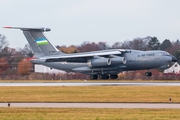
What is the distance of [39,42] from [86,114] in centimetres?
3932

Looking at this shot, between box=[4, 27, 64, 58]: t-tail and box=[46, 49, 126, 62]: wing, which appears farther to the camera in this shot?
box=[4, 27, 64, 58]: t-tail

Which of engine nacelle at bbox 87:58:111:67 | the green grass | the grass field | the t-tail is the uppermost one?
the t-tail

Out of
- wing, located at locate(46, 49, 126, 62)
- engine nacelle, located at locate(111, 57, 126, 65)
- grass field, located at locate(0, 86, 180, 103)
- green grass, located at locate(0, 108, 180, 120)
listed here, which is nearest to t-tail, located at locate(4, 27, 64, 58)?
wing, located at locate(46, 49, 126, 62)

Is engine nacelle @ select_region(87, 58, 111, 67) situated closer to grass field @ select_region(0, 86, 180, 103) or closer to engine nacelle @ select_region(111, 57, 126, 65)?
engine nacelle @ select_region(111, 57, 126, 65)

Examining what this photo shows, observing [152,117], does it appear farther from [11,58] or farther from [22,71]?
[11,58]

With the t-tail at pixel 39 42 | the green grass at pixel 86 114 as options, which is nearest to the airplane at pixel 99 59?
the t-tail at pixel 39 42

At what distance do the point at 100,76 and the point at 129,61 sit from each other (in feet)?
14.9

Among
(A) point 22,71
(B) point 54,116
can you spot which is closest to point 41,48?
(A) point 22,71

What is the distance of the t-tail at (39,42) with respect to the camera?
185 ft

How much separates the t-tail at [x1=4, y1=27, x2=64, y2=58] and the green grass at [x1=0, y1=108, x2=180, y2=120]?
35896 mm

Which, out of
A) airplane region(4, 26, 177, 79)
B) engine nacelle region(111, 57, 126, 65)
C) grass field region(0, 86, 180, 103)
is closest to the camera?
grass field region(0, 86, 180, 103)

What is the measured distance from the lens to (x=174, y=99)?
84.6 ft

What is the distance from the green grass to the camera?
1716cm

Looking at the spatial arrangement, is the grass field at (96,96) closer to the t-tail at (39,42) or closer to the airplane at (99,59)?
the airplane at (99,59)
